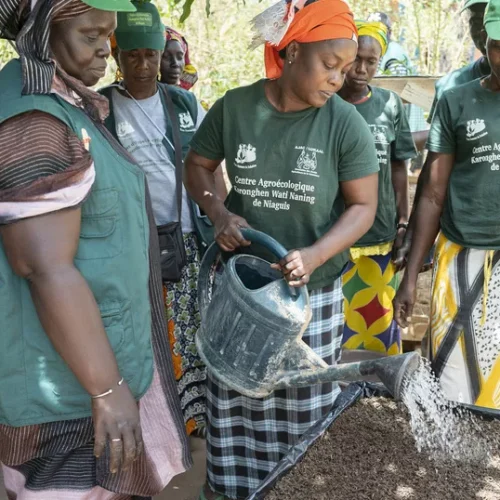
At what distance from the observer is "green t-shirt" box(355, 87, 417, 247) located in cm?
324

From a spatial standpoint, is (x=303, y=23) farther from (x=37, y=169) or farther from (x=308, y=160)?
(x=37, y=169)

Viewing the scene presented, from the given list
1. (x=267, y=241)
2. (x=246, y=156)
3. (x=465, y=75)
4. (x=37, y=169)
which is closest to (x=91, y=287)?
(x=37, y=169)

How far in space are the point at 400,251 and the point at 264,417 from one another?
3.94ft

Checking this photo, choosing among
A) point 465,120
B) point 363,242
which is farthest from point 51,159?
point 363,242

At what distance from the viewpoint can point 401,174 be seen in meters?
3.46

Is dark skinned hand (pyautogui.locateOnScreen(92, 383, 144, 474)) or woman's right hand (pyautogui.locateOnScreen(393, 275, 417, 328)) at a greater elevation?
dark skinned hand (pyautogui.locateOnScreen(92, 383, 144, 474))

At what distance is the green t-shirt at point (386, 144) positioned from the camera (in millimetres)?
3244

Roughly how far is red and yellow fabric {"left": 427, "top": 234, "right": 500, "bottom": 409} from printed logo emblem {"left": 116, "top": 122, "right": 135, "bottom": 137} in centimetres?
140

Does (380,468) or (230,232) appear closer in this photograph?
(380,468)

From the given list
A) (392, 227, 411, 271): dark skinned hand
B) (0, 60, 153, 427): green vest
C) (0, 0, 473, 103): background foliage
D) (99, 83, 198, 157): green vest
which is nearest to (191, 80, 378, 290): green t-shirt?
(0, 60, 153, 427): green vest

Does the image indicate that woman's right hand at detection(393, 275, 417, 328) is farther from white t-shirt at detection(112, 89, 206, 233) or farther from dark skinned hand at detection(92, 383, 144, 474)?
dark skinned hand at detection(92, 383, 144, 474)

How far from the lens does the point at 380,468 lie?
1.78 meters

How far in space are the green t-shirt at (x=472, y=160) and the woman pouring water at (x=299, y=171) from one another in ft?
1.23

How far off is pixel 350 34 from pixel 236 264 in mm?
780
